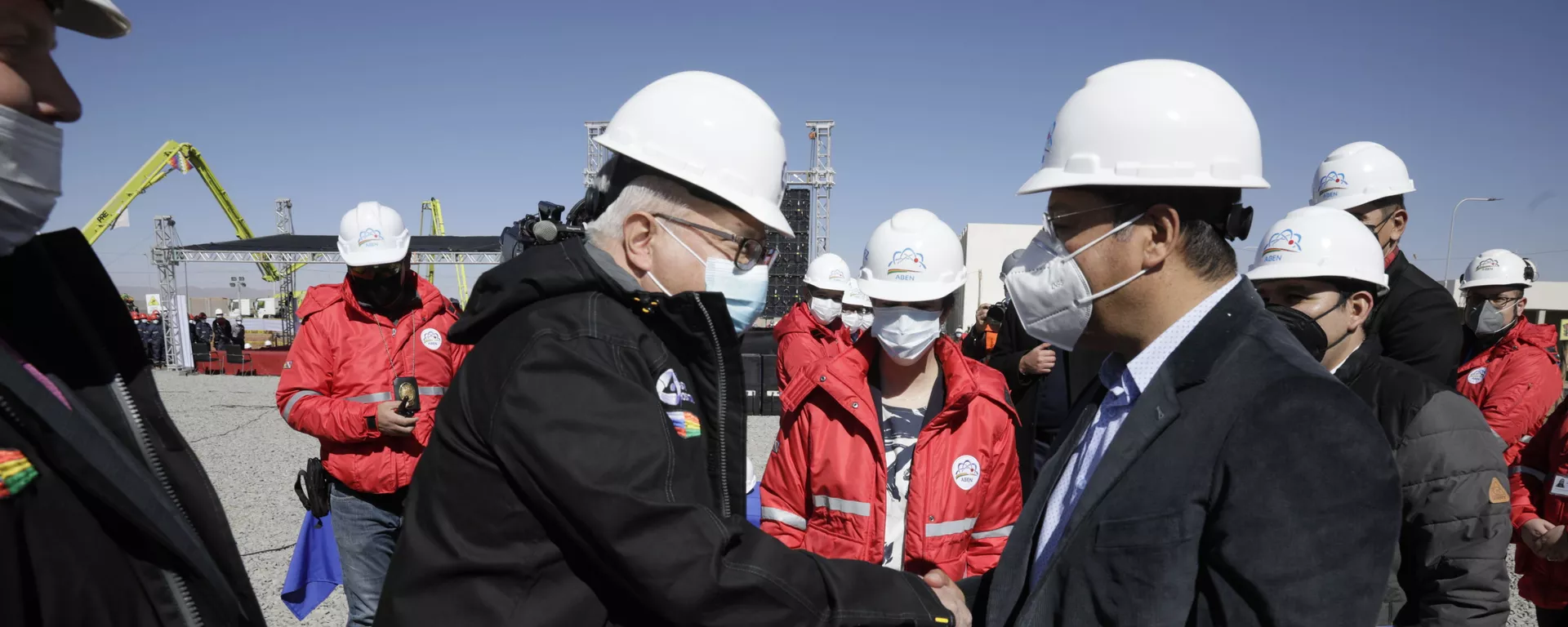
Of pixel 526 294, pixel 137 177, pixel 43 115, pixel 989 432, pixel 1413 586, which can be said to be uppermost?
pixel 137 177

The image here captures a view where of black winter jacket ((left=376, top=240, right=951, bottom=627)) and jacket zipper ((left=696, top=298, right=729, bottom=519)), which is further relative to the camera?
jacket zipper ((left=696, top=298, right=729, bottom=519))

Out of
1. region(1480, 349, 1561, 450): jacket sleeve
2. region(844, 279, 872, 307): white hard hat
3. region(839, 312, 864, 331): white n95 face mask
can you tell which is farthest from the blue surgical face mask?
region(839, 312, 864, 331): white n95 face mask

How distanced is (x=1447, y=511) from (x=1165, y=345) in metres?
1.40

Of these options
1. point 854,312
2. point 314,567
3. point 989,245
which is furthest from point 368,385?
point 989,245

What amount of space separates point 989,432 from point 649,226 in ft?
5.59

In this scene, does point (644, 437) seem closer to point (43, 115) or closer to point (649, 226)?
point (649, 226)

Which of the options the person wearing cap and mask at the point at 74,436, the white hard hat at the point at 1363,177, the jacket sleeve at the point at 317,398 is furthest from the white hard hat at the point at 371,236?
the white hard hat at the point at 1363,177

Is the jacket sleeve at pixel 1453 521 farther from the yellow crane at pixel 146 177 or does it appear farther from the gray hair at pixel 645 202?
the yellow crane at pixel 146 177

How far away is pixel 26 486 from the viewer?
1106mm

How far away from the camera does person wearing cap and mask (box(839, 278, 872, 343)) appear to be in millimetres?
8695

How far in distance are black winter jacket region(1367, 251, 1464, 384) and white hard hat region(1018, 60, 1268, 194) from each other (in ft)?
9.07

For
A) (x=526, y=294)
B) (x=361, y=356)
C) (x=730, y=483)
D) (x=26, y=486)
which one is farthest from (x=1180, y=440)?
(x=361, y=356)

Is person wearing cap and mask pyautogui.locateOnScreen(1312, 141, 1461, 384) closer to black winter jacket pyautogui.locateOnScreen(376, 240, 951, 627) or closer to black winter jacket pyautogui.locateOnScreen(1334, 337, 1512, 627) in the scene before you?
black winter jacket pyautogui.locateOnScreen(1334, 337, 1512, 627)

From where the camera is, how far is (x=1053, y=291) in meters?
1.80
